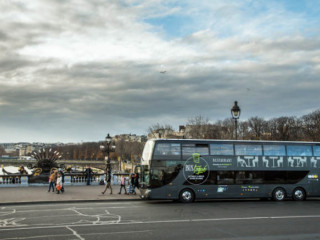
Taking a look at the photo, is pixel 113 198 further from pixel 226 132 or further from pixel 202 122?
pixel 226 132

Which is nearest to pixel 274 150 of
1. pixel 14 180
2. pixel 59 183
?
pixel 59 183

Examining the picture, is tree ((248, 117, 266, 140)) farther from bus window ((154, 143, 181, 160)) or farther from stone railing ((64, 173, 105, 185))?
bus window ((154, 143, 181, 160))

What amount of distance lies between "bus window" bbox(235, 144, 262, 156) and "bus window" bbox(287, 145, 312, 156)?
222 cm

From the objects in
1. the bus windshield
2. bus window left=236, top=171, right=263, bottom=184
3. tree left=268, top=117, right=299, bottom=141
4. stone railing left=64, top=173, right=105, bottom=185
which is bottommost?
stone railing left=64, top=173, right=105, bottom=185

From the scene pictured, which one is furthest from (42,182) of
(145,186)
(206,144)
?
(206,144)

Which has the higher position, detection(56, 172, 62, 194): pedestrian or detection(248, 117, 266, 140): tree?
detection(248, 117, 266, 140): tree

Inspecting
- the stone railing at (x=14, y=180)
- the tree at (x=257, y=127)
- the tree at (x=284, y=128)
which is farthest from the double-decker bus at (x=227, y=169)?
the tree at (x=257, y=127)

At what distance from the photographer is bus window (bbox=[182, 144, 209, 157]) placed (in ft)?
76.6

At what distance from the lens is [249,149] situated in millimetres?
24453

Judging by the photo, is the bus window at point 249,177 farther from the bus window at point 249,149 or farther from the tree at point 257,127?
the tree at point 257,127

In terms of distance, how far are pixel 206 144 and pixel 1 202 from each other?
504 inches

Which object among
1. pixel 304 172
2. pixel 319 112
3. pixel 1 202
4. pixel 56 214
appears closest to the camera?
pixel 56 214

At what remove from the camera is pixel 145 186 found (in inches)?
923

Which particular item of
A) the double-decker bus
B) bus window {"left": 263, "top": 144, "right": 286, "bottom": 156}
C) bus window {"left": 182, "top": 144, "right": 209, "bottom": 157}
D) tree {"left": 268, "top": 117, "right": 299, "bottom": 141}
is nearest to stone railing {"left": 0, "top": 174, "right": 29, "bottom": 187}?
the double-decker bus
